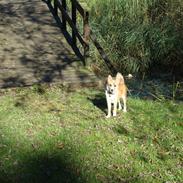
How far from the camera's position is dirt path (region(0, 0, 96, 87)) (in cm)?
1020

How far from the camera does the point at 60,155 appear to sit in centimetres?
714

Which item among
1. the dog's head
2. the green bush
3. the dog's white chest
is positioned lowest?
the green bush

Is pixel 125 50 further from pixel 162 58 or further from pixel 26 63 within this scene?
pixel 26 63

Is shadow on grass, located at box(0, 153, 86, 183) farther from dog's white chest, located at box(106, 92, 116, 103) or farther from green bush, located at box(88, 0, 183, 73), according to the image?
green bush, located at box(88, 0, 183, 73)

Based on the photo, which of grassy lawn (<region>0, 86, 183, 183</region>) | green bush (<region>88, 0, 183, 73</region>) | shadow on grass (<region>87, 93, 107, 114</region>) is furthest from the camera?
green bush (<region>88, 0, 183, 73</region>)

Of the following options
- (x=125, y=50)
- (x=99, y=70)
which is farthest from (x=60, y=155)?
(x=125, y=50)

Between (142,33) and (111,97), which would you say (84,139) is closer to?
(111,97)

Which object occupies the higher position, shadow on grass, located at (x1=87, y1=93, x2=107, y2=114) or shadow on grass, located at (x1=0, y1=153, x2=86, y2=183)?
shadow on grass, located at (x1=0, y1=153, x2=86, y2=183)

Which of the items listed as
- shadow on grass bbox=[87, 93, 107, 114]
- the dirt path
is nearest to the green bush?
the dirt path

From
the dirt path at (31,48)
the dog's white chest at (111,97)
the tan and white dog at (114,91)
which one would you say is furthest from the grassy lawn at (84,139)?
the dirt path at (31,48)

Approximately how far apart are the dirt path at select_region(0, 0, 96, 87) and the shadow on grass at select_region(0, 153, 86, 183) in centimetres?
306

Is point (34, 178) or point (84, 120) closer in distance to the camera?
point (34, 178)

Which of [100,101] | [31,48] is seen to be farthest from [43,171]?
[31,48]

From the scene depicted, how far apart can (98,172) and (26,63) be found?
4.69 meters
